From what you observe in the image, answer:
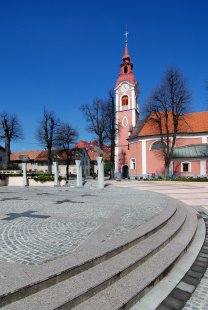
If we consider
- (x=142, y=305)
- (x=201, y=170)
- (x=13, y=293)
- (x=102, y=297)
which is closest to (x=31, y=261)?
(x=13, y=293)

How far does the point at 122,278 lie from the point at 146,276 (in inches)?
15.1

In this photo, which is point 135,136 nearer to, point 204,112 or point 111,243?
point 204,112

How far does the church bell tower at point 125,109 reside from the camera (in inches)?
1775

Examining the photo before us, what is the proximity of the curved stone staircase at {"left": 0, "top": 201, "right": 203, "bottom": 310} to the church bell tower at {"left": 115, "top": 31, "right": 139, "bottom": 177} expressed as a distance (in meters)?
39.4

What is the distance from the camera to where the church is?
36.8 metres

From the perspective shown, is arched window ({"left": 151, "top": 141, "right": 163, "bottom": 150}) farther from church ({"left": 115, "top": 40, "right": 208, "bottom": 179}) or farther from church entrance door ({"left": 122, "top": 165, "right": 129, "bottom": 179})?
church entrance door ({"left": 122, "top": 165, "right": 129, "bottom": 179})

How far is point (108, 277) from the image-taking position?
Result: 3459 mm

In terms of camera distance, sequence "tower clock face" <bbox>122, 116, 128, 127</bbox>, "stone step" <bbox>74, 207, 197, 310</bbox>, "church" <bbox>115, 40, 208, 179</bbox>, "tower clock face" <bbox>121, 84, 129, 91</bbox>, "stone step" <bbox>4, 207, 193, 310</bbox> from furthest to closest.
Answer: "tower clock face" <bbox>122, 116, 128, 127</bbox> → "tower clock face" <bbox>121, 84, 129, 91</bbox> → "church" <bbox>115, 40, 208, 179</bbox> → "stone step" <bbox>74, 207, 197, 310</bbox> → "stone step" <bbox>4, 207, 193, 310</bbox>

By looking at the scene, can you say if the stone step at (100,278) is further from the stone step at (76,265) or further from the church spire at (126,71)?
the church spire at (126,71)

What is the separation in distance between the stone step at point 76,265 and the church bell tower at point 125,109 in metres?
39.4

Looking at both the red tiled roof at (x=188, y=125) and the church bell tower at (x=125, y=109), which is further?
the church bell tower at (x=125, y=109)

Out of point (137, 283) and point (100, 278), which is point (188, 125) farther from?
point (100, 278)

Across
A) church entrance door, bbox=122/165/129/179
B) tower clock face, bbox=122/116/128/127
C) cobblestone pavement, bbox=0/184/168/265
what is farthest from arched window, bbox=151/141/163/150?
cobblestone pavement, bbox=0/184/168/265

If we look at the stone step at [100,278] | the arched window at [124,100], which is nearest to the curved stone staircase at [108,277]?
the stone step at [100,278]
